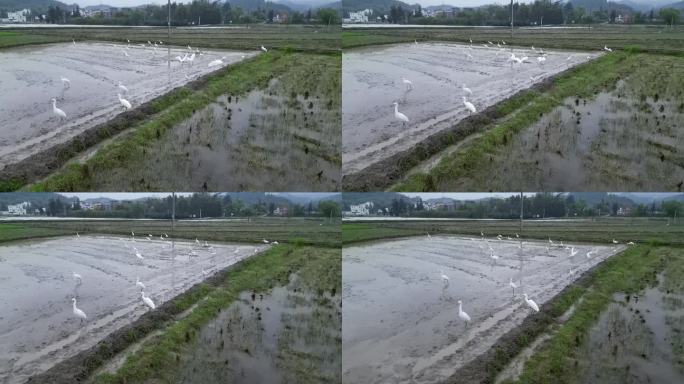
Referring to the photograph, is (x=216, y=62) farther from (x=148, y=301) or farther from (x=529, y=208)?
(x=529, y=208)

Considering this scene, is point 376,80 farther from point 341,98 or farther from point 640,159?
point 640,159

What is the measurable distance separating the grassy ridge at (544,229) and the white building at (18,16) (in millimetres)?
3424

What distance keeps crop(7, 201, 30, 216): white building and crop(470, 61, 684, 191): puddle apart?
3806mm

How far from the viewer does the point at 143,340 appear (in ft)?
19.7

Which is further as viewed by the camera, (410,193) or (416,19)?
(416,19)

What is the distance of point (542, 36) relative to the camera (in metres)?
6.39

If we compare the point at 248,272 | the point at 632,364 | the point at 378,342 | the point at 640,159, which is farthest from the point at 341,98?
the point at 632,364

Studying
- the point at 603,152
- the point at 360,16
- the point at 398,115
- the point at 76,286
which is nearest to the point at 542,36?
the point at 603,152

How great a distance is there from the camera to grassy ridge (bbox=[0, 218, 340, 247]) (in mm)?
A: 5914

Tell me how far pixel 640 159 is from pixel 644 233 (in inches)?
28.7

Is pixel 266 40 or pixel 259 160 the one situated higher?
pixel 266 40

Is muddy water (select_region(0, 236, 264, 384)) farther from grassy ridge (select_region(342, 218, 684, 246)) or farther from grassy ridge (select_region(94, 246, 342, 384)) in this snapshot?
grassy ridge (select_region(342, 218, 684, 246))

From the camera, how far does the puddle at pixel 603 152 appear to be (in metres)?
6.02

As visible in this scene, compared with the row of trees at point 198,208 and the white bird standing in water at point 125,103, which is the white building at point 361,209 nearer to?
the row of trees at point 198,208
